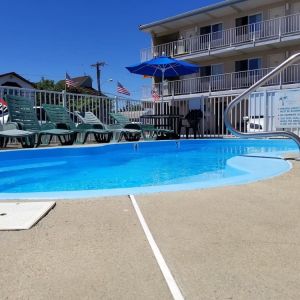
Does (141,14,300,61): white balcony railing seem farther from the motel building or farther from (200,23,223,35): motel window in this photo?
(200,23,223,35): motel window

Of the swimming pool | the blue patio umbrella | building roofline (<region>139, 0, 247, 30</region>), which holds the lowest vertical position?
the swimming pool

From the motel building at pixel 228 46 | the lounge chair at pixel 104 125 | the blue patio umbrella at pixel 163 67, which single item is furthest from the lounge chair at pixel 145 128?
the motel building at pixel 228 46

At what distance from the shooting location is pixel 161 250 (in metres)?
1.90

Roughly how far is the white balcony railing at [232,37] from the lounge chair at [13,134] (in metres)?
15.5

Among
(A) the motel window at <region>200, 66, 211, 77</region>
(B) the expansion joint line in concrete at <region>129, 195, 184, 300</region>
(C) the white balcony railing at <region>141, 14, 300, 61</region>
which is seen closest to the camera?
(B) the expansion joint line in concrete at <region>129, 195, 184, 300</region>

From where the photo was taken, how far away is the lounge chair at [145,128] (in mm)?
11336

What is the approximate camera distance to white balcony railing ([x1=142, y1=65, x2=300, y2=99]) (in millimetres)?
19234

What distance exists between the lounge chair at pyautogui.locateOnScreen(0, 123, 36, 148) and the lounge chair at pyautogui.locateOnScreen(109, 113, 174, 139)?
12.9 feet

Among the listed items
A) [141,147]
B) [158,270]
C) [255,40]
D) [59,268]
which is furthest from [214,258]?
[255,40]

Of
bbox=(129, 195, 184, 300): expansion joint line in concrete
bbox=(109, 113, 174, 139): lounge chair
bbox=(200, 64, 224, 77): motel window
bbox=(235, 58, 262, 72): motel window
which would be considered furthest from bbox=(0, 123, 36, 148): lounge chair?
bbox=(200, 64, 224, 77): motel window

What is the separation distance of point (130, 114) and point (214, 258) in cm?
1231

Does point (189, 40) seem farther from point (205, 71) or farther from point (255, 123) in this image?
point (255, 123)

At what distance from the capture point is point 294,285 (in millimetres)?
1513

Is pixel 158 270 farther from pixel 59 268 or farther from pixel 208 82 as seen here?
pixel 208 82
